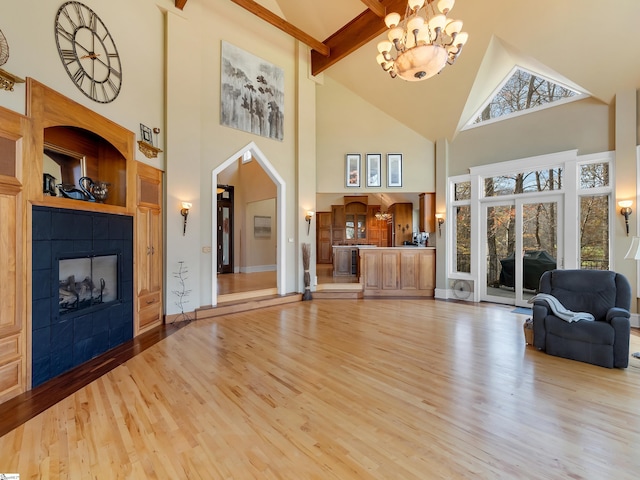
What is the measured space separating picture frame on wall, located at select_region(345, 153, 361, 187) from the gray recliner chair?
15.0ft

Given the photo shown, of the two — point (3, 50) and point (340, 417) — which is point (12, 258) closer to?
point (3, 50)

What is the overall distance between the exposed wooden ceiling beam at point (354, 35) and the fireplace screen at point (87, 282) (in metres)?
6.12

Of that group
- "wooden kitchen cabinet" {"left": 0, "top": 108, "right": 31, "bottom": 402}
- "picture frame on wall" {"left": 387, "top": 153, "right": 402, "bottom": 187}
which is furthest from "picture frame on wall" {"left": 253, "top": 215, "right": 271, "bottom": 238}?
"wooden kitchen cabinet" {"left": 0, "top": 108, "right": 31, "bottom": 402}

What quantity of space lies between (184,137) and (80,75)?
177 cm

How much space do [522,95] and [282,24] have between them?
202 inches

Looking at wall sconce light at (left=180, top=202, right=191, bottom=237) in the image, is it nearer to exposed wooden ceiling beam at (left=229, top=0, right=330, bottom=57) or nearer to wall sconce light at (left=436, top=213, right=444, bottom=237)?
Result: exposed wooden ceiling beam at (left=229, top=0, right=330, bottom=57)

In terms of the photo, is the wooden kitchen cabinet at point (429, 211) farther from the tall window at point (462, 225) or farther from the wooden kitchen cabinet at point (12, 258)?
the wooden kitchen cabinet at point (12, 258)

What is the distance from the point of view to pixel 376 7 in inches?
→ 200

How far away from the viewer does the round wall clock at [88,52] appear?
3229 millimetres

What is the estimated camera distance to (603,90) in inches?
186

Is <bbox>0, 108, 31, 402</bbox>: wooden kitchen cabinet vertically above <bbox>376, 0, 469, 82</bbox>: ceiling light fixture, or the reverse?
<bbox>376, 0, 469, 82</bbox>: ceiling light fixture

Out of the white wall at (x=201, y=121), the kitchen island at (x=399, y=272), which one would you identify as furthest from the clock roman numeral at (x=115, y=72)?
the kitchen island at (x=399, y=272)

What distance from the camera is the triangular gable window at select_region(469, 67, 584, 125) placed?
539 centimetres

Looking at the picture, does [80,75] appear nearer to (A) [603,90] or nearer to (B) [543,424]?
(B) [543,424]
